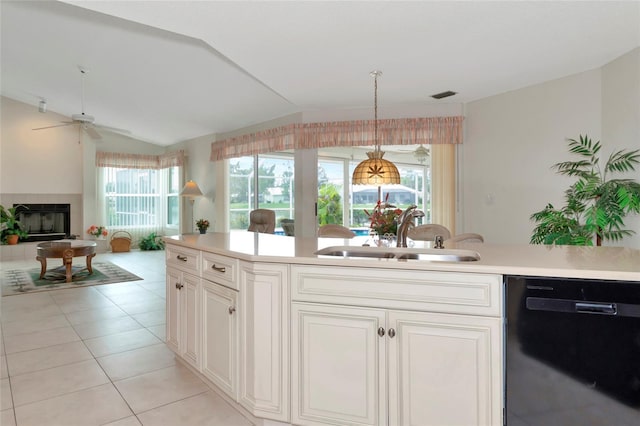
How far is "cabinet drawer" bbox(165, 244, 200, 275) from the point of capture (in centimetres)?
232

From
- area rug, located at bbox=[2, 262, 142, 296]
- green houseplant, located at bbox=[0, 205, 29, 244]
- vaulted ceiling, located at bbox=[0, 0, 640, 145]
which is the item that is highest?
vaulted ceiling, located at bbox=[0, 0, 640, 145]

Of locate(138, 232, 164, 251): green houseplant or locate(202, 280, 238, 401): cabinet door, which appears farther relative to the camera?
locate(138, 232, 164, 251): green houseplant

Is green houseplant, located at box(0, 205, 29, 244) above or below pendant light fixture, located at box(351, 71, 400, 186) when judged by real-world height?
below

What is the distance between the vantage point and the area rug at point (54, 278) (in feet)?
16.4

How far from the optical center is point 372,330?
166 centimetres

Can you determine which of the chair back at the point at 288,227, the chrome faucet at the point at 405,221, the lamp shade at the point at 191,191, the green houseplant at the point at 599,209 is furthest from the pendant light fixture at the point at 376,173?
the lamp shade at the point at 191,191

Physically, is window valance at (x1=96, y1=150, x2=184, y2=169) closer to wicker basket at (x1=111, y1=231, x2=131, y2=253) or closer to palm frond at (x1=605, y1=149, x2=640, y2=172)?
wicker basket at (x1=111, y1=231, x2=131, y2=253)

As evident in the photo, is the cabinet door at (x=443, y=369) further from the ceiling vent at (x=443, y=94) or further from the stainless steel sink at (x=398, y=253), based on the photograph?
the ceiling vent at (x=443, y=94)

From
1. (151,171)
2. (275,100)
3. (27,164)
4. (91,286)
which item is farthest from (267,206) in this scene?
(27,164)

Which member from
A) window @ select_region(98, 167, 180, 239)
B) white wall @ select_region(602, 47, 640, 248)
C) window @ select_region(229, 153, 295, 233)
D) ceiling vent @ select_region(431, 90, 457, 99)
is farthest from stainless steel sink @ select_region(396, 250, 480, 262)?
window @ select_region(98, 167, 180, 239)

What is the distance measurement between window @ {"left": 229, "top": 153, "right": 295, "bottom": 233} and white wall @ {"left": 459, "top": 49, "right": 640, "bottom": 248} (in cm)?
282

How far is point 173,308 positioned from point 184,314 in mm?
210

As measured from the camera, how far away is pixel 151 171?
9367 mm

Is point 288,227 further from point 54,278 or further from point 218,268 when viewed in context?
point 218,268
